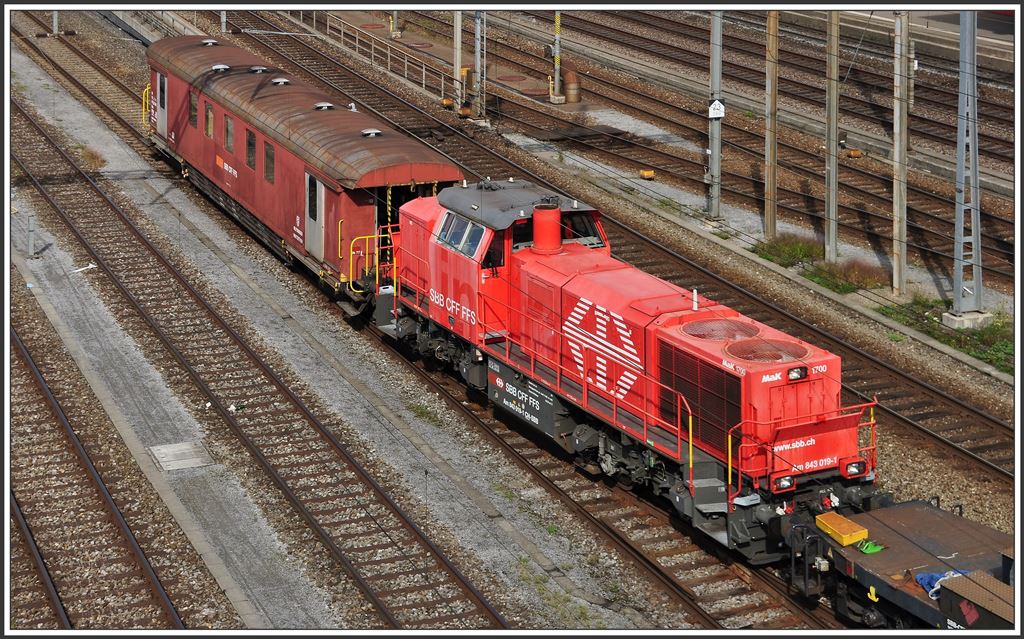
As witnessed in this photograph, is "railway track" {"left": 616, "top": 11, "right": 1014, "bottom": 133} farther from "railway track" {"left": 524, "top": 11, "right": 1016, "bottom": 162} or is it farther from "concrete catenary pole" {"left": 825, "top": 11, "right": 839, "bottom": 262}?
"concrete catenary pole" {"left": 825, "top": 11, "right": 839, "bottom": 262}

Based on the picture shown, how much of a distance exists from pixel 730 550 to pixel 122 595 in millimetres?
7388

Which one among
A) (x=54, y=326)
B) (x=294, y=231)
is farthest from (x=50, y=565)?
(x=294, y=231)

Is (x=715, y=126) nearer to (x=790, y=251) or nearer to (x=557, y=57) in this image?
(x=790, y=251)

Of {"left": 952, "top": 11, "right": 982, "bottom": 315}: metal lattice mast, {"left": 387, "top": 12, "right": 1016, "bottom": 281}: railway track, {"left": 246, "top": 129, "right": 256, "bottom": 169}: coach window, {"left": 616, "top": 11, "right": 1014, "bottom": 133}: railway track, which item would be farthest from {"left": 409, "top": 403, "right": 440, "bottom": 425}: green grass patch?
{"left": 616, "top": 11, "right": 1014, "bottom": 133}: railway track

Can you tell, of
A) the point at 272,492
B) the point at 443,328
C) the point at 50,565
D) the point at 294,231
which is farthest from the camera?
the point at 294,231

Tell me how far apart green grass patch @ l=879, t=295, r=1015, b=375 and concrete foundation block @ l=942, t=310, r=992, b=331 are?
0.30ft

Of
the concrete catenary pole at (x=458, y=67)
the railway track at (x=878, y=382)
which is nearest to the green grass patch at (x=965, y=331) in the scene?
the railway track at (x=878, y=382)

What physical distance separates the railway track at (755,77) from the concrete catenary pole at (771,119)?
6.58m

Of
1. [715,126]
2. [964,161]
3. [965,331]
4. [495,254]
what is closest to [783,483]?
[495,254]

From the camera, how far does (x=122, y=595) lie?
599 inches

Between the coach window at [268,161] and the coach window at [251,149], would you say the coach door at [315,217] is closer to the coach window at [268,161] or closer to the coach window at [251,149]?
the coach window at [268,161]

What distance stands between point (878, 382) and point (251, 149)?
13.5m

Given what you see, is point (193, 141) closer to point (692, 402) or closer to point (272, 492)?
point (272, 492)

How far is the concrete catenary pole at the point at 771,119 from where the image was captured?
26.9 metres
